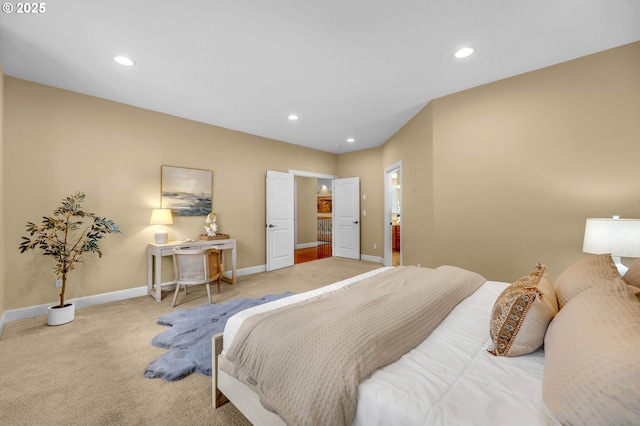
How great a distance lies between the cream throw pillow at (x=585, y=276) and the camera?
1244 mm

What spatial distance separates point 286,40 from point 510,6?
177 cm

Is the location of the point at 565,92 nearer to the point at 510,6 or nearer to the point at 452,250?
the point at 510,6

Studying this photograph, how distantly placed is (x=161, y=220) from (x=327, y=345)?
349 centimetres

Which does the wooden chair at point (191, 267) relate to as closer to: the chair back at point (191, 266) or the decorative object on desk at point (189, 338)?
the chair back at point (191, 266)

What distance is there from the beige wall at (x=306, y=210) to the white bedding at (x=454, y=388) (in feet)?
24.0

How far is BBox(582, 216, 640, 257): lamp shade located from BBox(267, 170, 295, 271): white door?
14.8 ft

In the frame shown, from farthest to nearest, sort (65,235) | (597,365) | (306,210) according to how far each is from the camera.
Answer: (306,210)
(65,235)
(597,365)

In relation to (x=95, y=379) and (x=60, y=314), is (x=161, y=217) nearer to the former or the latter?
(x=60, y=314)

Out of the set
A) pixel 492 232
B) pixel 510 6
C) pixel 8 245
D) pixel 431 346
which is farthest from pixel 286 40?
pixel 8 245

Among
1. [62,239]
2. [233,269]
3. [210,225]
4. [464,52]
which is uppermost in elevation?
[464,52]

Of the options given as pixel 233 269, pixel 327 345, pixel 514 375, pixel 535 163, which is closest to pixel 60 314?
pixel 233 269

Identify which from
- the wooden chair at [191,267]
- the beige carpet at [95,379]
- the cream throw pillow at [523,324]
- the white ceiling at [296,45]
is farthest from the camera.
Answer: the wooden chair at [191,267]

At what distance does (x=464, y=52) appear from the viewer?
2.47 metres

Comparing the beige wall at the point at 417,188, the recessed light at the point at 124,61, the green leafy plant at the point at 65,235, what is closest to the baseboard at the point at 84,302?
the green leafy plant at the point at 65,235
